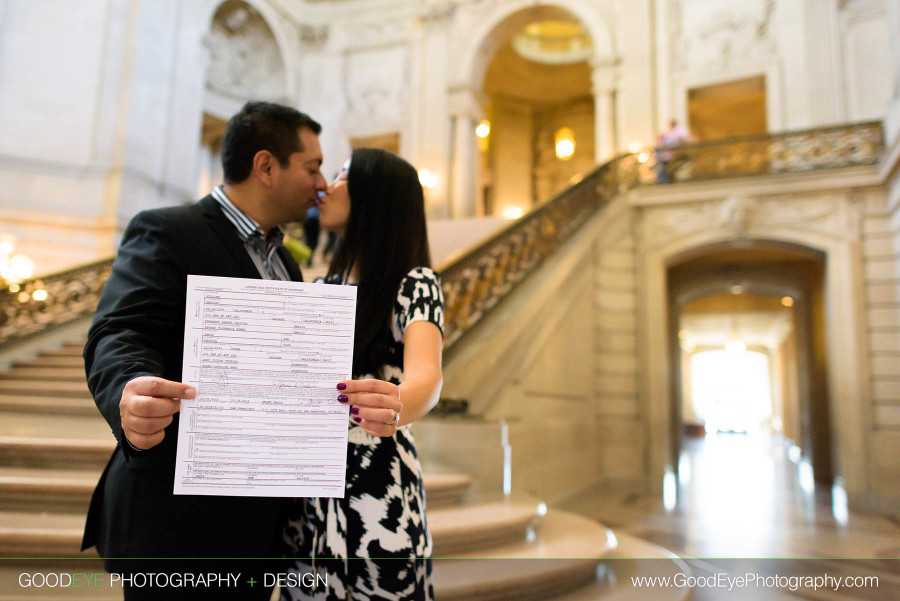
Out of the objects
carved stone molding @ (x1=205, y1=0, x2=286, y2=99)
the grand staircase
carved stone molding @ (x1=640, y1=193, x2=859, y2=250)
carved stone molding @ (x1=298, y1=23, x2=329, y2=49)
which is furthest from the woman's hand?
carved stone molding @ (x1=298, y1=23, x2=329, y2=49)

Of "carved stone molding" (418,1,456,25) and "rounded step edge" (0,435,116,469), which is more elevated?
"carved stone molding" (418,1,456,25)

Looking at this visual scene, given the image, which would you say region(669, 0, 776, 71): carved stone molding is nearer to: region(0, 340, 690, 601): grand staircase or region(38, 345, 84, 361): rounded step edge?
region(0, 340, 690, 601): grand staircase

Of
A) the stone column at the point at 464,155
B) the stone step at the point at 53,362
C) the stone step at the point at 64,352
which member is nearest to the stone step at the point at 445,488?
the stone step at the point at 53,362

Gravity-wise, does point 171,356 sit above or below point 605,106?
below

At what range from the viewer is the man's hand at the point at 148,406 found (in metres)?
0.99

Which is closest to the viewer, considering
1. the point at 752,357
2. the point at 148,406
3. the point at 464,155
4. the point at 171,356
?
the point at 148,406

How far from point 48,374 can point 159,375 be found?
18.7 ft

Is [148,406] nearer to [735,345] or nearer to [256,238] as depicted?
[256,238]

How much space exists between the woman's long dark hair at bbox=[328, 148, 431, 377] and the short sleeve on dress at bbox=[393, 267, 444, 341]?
2cm

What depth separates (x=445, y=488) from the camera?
11.8 feet

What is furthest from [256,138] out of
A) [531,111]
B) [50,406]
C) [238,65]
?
[531,111]

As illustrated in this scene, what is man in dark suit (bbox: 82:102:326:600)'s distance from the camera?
1.08 m

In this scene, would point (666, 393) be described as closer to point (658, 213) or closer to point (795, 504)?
point (795, 504)

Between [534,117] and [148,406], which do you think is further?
[534,117]
